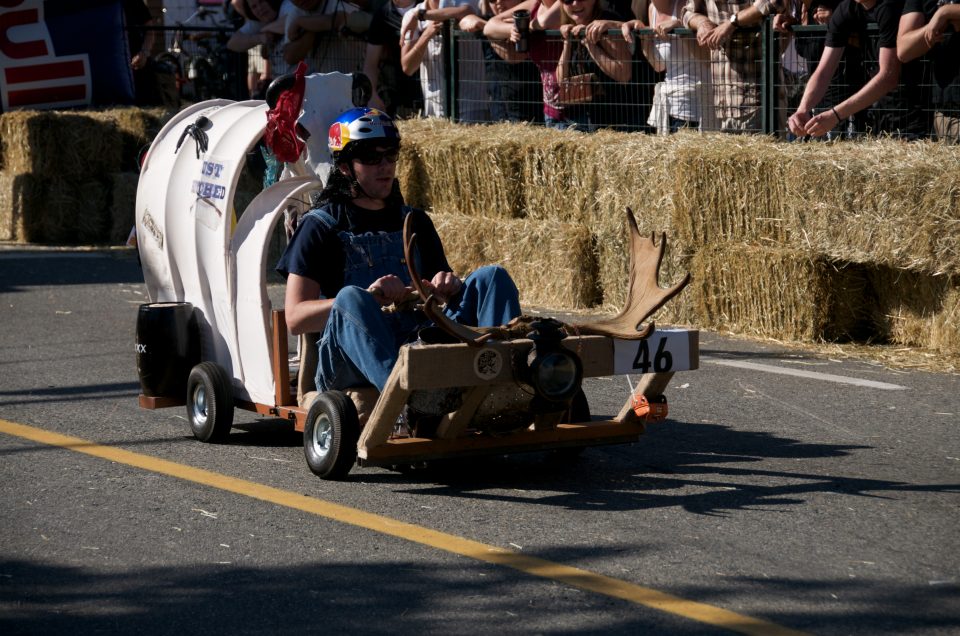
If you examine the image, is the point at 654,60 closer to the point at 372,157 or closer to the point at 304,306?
the point at 372,157

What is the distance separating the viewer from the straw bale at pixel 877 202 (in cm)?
885

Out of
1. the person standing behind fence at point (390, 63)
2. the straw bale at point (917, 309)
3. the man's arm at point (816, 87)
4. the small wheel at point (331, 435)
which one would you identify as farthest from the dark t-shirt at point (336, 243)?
the person standing behind fence at point (390, 63)

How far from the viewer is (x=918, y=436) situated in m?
6.84

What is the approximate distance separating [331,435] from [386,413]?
43cm

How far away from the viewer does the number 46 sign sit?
5.84m

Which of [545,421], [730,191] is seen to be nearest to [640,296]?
[545,421]

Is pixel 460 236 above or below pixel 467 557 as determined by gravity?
above

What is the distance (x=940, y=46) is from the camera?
374 inches

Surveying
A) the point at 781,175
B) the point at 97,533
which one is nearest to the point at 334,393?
the point at 97,533

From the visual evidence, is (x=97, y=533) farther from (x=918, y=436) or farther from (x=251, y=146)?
(x=918, y=436)

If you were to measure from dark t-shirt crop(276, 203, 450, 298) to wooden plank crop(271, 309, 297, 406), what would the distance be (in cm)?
22

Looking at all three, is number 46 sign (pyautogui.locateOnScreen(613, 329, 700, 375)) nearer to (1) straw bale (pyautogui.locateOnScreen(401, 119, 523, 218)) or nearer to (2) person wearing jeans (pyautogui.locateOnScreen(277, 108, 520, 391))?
(2) person wearing jeans (pyautogui.locateOnScreen(277, 108, 520, 391))

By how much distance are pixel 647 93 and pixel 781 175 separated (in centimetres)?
232

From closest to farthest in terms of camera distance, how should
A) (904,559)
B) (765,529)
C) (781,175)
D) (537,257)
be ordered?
(904,559)
(765,529)
(781,175)
(537,257)
